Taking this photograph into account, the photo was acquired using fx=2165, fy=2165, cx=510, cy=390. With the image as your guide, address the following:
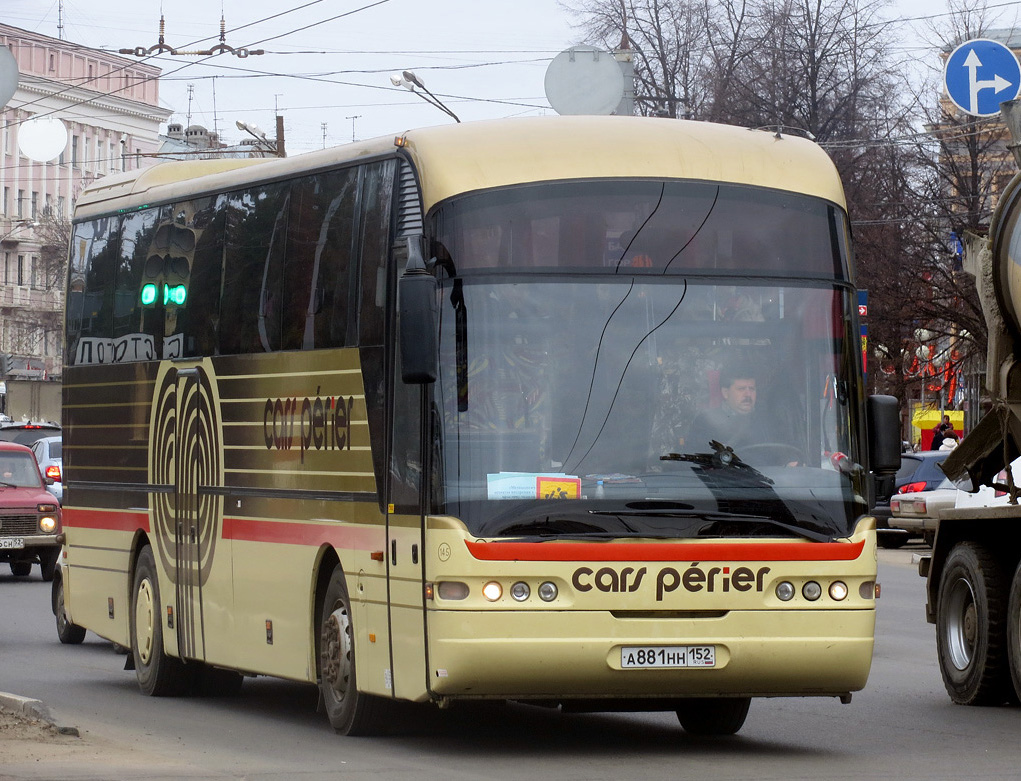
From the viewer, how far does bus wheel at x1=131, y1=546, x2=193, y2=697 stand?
1450cm

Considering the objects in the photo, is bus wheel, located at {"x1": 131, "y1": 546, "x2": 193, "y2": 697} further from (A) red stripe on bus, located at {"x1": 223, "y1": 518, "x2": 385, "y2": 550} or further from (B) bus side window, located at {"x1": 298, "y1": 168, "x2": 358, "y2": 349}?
(B) bus side window, located at {"x1": 298, "y1": 168, "x2": 358, "y2": 349}

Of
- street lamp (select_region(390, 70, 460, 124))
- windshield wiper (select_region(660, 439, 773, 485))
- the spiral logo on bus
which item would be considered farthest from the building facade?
windshield wiper (select_region(660, 439, 773, 485))

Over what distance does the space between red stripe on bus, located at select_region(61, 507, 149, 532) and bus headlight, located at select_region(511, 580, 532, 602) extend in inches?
204

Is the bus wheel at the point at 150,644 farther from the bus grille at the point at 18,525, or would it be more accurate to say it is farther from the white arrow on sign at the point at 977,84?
the bus grille at the point at 18,525

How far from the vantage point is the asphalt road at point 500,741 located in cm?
1009

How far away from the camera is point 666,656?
10359mm

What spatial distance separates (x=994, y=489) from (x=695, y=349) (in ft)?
15.6

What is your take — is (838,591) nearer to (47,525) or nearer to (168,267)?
(168,267)

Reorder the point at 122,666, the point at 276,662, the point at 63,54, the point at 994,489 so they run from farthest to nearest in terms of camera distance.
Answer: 1. the point at 63,54
2. the point at 122,666
3. the point at 994,489
4. the point at 276,662

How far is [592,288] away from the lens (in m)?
10.6

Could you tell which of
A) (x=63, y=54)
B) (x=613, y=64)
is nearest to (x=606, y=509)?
(x=613, y=64)

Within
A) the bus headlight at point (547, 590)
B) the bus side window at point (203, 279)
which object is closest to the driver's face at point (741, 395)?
the bus headlight at point (547, 590)

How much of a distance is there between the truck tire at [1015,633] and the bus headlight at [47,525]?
16394 millimetres

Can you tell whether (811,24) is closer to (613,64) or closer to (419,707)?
(613,64)
